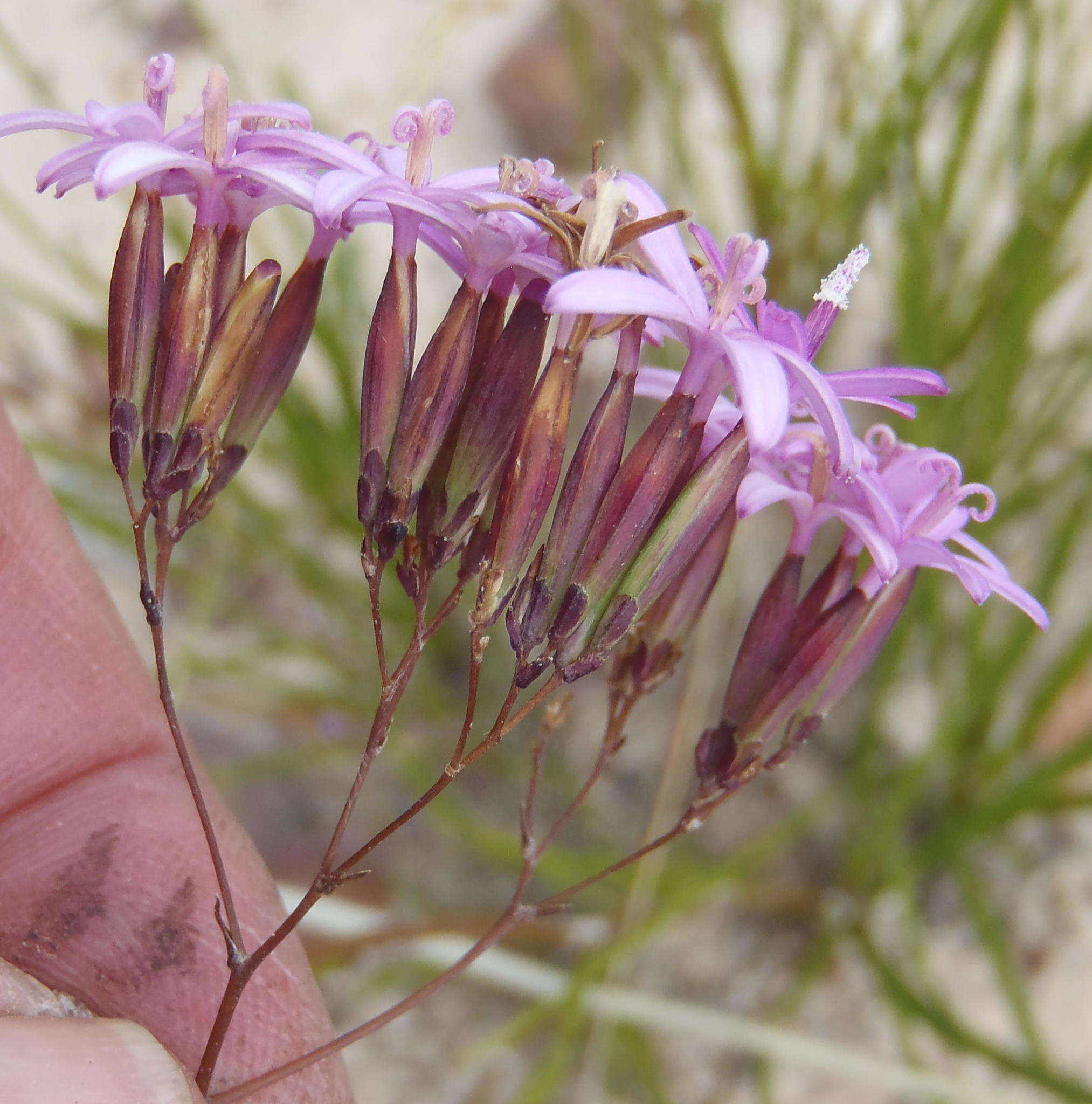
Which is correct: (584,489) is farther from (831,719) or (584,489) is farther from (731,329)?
(831,719)

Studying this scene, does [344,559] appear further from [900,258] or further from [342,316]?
[900,258]

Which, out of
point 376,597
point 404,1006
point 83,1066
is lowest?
point 83,1066

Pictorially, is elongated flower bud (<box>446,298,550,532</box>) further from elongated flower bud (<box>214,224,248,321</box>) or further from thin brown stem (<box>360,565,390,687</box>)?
elongated flower bud (<box>214,224,248,321</box>)

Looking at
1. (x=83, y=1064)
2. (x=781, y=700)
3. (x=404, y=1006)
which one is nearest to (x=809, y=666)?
(x=781, y=700)

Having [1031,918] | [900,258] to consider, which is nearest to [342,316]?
[900,258]

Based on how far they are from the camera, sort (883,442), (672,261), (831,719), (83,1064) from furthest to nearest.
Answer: (831,719)
(883,442)
(83,1064)
(672,261)

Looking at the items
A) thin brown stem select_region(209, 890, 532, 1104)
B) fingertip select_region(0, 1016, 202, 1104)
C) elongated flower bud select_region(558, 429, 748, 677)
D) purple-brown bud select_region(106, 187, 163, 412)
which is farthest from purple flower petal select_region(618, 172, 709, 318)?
fingertip select_region(0, 1016, 202, 1104)
